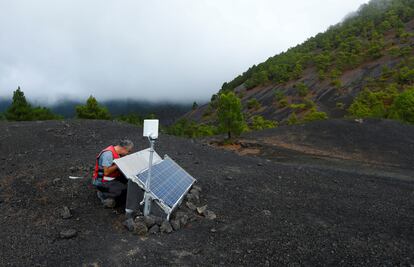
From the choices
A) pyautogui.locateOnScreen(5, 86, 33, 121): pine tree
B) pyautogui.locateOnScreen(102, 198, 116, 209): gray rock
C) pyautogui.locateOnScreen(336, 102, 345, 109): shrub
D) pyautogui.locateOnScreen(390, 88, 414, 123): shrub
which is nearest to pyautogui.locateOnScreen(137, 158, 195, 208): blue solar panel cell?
pyautogui.locateOnScreen(102, 198, 116, 209): gray rock

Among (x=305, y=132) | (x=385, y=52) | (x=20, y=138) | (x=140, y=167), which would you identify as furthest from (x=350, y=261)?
(x=385, y=52)

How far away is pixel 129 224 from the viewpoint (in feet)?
23.5

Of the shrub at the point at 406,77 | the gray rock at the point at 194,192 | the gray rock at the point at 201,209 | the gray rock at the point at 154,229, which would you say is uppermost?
the shrub at the point at 406,77

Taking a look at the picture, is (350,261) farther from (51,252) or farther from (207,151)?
(207,151)

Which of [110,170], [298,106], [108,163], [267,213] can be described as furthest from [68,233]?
[298,106]

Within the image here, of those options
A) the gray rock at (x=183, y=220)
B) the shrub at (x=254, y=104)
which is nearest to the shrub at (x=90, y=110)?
the gray rock at (x=183, y=220)

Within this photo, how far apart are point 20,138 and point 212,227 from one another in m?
15.2

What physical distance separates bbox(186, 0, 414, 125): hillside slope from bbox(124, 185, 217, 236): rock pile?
5465cm

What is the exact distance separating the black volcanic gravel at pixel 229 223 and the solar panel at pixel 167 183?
2.32 ft

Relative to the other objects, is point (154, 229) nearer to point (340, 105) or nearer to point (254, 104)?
point (340, 105)

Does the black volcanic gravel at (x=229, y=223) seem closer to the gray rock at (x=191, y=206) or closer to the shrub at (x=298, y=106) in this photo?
the gray rock at (x=191, y=206)

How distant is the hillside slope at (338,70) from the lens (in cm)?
6538

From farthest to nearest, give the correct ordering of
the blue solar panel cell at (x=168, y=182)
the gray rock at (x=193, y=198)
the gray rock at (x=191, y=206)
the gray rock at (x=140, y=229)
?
the gray rock at (x=193, y=198) < the gray rock at (x=191, y=206) < the blue solar panel cell at (x=168, y=182) < the gray rock at (x=140, y=229)

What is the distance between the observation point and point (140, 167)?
857 cm
